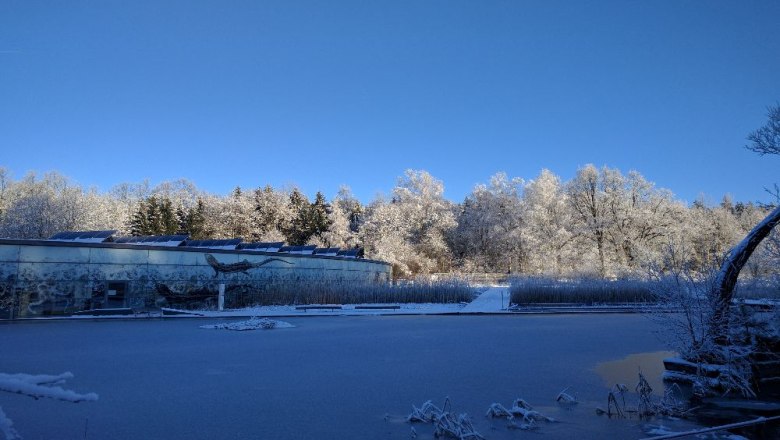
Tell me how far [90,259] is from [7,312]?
3.37m

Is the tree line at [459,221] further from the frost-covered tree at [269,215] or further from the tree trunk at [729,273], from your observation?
the tree trunk at [729,273]

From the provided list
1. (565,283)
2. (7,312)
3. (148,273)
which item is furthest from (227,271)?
(565,283)

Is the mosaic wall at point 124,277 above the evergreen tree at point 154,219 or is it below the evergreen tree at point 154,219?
below

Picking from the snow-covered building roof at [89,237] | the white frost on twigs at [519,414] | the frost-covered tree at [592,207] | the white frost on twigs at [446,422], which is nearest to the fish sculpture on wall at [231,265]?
the snow-covered building roof at [89,237]

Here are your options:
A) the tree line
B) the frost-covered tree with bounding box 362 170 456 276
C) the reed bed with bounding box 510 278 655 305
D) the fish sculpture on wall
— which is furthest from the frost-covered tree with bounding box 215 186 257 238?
the reed bed with bounding box 510 278 655 305

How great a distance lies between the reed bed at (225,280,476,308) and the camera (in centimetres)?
2659

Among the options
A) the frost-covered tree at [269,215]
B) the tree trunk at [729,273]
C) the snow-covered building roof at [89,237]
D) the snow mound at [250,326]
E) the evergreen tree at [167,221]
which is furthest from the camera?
the frost-covered tree at [269,215]

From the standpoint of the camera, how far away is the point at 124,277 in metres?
22.6

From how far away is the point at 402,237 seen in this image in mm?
54969

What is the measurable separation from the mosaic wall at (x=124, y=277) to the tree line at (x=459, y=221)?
23.3 meters

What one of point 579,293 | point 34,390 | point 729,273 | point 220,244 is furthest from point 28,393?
point 579,293

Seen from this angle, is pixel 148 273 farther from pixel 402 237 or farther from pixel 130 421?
pixel 402 237

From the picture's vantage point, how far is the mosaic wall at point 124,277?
2025 cm

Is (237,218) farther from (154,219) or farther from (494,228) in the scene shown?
(494,228)
